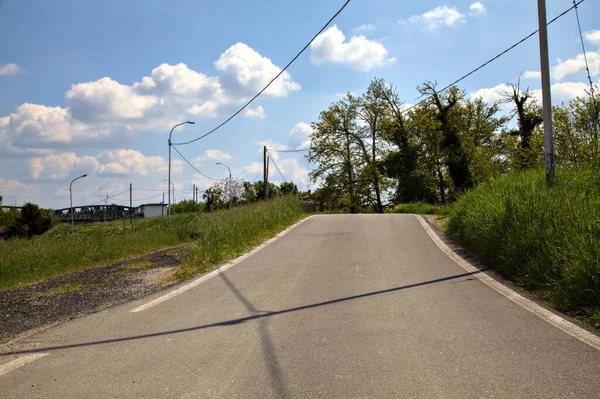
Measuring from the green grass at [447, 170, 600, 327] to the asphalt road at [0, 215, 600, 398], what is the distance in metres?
0.76

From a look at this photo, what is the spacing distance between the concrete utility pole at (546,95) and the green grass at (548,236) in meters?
0.42

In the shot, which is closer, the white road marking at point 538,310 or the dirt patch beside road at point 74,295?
the white road marking at point 538,310

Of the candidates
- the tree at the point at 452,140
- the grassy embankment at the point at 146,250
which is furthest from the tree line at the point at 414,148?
the grassy embankment at the point at 146,250

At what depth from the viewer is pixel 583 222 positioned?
22.7 ft

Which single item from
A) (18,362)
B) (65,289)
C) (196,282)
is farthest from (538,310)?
(65,289)

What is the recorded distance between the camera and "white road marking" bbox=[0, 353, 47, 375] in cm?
425

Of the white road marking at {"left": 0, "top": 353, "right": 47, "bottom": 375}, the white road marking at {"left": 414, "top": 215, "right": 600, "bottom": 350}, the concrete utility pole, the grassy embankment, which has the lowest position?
the white road marking at {"left": 0, "top": 353, "right": 47, "bottom": 375}

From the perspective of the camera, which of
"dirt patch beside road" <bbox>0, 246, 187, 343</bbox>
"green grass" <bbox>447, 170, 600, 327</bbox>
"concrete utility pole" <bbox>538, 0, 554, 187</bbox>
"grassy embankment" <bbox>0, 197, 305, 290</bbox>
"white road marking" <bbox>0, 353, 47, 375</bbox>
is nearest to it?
"white road marking" <bbox>0, 353, 47, 375</bbox>

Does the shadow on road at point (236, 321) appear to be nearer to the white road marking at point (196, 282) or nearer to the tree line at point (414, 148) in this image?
the white road marking at point (196, 282)

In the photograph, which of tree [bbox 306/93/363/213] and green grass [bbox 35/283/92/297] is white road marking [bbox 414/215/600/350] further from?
tree [bbox 306/93/363/213]

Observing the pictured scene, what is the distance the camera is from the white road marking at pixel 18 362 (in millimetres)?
4254

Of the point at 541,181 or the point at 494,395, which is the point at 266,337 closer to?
the point at 494,395

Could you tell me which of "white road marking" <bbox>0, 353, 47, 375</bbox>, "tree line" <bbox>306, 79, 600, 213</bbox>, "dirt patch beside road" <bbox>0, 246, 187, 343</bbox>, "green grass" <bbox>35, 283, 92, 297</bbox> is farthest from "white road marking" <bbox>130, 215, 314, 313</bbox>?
"tree line" <bbox>306, 79, 600, 213</bbox>

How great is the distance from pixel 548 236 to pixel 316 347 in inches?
190
